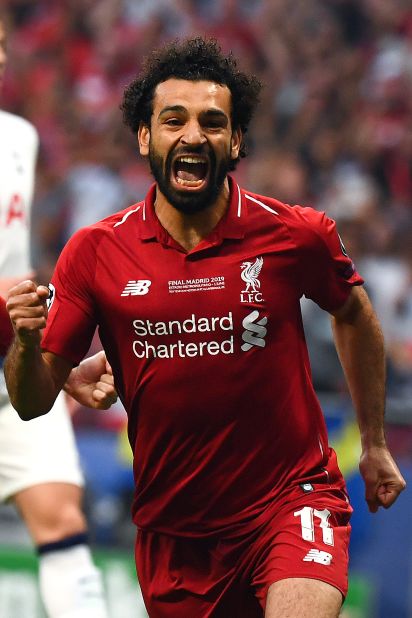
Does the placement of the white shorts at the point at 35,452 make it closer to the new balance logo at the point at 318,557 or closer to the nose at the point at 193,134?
the new balance logo at the point at 318,557

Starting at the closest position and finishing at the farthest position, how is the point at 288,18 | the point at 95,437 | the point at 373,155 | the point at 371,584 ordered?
the point at 371,584 → the point at 95,437 → the point at 373,155 → the point at 288,18

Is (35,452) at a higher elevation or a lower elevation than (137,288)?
lower

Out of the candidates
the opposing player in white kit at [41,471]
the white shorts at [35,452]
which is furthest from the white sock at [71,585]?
the white shorts at [35,452]

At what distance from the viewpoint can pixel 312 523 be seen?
398cm

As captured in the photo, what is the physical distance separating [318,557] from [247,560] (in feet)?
0.89

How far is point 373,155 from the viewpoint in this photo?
1037cm

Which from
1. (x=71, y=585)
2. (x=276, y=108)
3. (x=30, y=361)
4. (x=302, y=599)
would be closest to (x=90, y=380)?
(x=30, y=361)

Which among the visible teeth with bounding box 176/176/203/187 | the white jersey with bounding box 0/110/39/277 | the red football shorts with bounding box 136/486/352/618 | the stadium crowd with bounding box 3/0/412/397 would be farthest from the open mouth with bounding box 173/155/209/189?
the stadium crowd with bounding box 3/0/412/397

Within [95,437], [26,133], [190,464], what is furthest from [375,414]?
[95,437]

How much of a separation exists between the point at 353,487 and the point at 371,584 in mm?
506

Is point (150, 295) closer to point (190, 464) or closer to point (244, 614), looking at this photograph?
point (190, 464)

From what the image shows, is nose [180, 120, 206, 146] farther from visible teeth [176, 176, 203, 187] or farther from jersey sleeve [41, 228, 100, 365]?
jersey sleeve [41, 228, 100, 365]

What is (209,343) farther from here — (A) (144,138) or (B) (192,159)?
(A) (144,138)

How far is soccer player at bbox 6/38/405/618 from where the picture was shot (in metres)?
3.98
